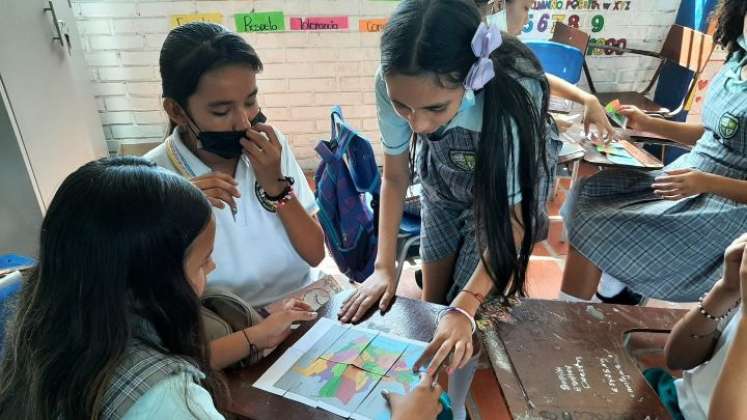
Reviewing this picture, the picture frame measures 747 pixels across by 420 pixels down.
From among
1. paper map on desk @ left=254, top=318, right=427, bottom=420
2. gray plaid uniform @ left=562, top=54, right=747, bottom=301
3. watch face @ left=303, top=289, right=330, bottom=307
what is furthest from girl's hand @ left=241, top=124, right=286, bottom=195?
gray plaid uniform @ left=562, top=54, right=747, bottom=301

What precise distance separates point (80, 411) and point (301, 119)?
2.61 metres

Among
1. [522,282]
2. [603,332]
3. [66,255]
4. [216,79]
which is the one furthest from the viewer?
[522,282]

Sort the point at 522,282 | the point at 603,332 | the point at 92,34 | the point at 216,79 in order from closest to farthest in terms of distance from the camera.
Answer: the point at 603,332 < the point at 216,79 < the point at 522,282 < the point at 92,34

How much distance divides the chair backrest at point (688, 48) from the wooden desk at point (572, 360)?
2023mm

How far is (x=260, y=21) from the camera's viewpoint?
112 inches

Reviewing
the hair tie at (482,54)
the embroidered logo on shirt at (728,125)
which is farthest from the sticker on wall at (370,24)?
the hair tie at (482,54)

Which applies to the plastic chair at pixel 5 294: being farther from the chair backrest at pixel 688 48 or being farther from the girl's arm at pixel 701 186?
the chair backrest at pixel 688 48

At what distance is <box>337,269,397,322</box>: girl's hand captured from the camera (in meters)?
1.10

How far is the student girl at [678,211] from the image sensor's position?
151cm

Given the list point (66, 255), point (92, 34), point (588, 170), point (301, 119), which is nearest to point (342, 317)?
point (66, 255)

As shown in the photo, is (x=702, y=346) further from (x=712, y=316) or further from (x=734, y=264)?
(x=734, y=264)

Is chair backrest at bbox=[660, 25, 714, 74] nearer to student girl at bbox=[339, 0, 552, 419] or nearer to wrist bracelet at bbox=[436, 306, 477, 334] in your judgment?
student girl at bbox=[339, 0, 552, 419]

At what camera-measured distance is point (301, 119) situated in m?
3.18

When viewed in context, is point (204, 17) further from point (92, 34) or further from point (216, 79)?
point (216, 79)
